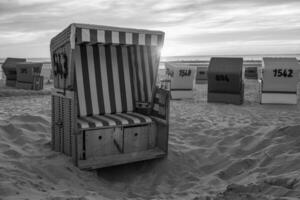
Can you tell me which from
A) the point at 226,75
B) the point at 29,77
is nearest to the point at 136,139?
the point at 226,75

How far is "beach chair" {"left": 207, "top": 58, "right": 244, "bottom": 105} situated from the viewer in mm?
10883

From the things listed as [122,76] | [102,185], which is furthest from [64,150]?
[122,76]

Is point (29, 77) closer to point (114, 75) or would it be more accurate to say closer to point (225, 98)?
point (225, 98)

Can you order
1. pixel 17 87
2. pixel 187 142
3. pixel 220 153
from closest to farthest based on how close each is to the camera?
1. pixel 220 153
2. pixel 187 142
3. pixel 17 87

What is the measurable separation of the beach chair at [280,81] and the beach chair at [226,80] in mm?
814

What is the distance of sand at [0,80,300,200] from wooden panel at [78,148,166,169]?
129 millimetres

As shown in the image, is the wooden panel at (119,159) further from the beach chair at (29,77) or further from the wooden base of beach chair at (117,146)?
the beach chair at (29,77)

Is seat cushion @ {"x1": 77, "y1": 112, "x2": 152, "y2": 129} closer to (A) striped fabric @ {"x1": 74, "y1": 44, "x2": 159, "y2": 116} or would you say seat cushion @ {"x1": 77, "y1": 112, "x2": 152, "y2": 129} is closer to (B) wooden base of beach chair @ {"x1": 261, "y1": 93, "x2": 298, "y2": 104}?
(A) striped fabric @ {"x1": 74, "y1": 44, "x2": 159, "y2": 116}

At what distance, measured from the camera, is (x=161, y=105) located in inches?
204

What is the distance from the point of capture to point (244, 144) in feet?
19.1

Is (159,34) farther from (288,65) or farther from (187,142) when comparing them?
(288,65)

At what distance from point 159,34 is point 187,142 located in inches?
90.6

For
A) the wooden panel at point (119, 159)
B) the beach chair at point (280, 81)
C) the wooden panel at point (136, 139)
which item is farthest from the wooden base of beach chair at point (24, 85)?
the wooden panel at point (119, 159)

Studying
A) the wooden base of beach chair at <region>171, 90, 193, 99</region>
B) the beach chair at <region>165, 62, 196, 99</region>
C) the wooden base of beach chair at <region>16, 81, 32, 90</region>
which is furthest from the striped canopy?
the wooden base of beach chair at <region>16, 81, 32, 90</region>
